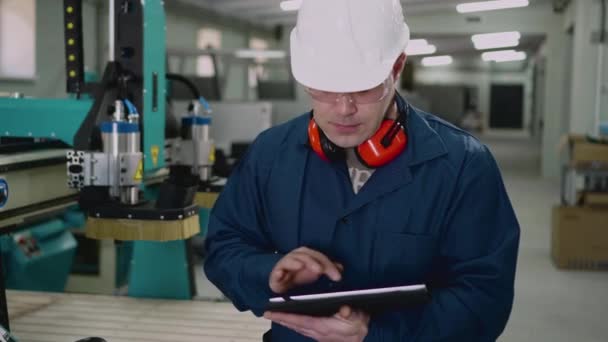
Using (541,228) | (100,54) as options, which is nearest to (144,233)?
(541,228)

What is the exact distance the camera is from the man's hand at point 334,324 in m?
1.38

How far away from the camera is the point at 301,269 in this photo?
1.41 meters

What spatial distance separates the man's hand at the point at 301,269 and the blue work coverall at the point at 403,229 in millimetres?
52

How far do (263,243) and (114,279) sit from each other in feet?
13.4

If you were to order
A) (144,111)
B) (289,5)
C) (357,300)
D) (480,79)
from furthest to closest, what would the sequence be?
1. (480,79)
2. (289,5)
3. (144,111)
4. (357,300)

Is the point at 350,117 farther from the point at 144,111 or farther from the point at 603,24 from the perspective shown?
the point at 603,24

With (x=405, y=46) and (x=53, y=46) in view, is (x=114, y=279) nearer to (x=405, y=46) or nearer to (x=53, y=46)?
(x=405, y=46)

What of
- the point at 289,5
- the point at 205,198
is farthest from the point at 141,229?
the point at 289,5

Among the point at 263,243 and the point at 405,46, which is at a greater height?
the point at 405,46

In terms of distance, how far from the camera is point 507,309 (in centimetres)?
149

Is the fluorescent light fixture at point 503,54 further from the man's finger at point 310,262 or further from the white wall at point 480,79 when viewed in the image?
the man's finger at point 310,262

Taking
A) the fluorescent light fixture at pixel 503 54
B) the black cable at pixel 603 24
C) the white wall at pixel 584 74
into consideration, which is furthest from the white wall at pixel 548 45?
the fluorescent light fixture at pixel 503 54

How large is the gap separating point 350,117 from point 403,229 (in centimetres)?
25

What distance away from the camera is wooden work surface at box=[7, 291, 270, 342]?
3.26 m
